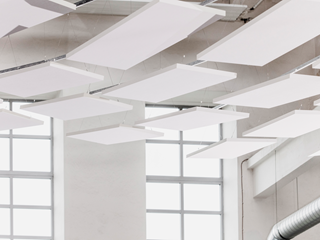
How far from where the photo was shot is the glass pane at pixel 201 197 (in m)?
16.8

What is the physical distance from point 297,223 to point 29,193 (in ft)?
25.3

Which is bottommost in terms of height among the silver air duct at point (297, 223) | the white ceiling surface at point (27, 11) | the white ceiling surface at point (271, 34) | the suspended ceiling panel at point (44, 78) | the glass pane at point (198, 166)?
the silver air duct at point (297, 223)

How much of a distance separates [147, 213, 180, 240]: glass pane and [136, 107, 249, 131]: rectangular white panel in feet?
19.4

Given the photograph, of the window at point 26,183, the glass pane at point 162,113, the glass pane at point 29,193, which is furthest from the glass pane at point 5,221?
the glass pane at point 162,113

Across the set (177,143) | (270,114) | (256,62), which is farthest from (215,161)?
(256,62)

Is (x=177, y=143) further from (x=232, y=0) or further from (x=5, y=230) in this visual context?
(x=5, y=230)

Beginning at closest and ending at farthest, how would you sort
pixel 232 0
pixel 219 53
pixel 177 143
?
pixel 219 53 < pixel 232 0 < pixel 177 143

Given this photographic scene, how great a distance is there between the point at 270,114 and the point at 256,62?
805cm

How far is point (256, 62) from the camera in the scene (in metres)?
8.10

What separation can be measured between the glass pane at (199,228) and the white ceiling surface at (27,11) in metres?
10.7

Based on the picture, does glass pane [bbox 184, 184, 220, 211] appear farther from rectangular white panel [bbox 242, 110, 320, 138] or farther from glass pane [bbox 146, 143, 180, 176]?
rectangular white panel [bbox 242, 110, 320, 138]

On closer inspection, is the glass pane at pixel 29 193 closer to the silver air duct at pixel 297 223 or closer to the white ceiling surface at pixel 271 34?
the silver air duct at pixel 297 223

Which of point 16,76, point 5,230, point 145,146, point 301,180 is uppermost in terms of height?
point 16,76

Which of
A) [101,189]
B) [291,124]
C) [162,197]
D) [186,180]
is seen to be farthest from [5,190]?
[291,124]
